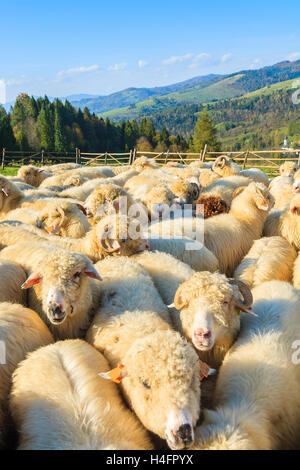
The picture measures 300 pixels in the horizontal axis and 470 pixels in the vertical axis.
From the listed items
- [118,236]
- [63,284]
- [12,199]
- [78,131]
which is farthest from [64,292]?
[78,131]

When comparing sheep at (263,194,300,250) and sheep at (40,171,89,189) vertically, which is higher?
sheep at (40,171,89,189)

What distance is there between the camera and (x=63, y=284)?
3.35m

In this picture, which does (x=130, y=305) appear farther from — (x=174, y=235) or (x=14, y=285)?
(x=174, y=235)

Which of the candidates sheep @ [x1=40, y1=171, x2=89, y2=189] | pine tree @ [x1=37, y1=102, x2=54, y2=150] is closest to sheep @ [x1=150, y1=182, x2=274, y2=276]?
sheep @ [x1=40, y1=171, x2=89, y2=189]

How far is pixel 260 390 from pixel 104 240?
2577 mm

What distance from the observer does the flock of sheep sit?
2402mm

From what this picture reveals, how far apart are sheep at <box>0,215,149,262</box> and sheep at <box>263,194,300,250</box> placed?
8.34ft

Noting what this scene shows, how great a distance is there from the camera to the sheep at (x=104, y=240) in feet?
15.0

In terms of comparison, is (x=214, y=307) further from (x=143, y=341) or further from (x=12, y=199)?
(x=12, y=199)

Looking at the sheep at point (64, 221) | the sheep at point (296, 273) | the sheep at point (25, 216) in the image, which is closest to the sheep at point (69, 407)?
the sheep at point (296, 273)

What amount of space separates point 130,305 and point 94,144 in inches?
3168

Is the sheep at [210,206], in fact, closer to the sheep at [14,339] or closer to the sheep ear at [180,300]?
the sheep ear at [180,300]

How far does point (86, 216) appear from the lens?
6277 mm

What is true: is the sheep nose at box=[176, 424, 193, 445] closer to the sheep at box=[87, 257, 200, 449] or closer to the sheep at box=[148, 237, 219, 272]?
the sheep at box=[87, 257, 200, 449]
